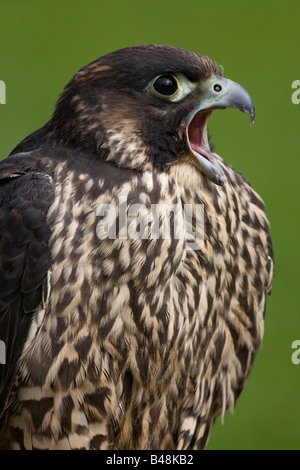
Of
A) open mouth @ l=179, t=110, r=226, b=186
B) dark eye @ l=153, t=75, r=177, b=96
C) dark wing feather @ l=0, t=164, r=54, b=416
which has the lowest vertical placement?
dark wing feather @ l=0, t=164, r=54, b=416

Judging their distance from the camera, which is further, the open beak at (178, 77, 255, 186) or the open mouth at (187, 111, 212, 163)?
the open mouth at (187, 111, 212, 163)

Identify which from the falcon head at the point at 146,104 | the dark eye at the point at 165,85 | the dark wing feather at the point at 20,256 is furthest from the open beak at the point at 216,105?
the dark wing feather at the point at 20,256

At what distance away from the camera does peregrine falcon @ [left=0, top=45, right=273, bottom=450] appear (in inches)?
122

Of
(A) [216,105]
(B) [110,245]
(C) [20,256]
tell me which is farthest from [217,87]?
(C) [20,256]

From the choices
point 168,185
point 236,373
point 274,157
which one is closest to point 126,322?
point 168,185

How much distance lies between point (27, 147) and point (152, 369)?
34.4 inches

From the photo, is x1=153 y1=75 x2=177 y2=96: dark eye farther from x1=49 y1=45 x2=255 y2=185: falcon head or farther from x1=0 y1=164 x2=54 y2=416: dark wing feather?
x1=0 y1=164 x2=54 y2=416: dark wing feather

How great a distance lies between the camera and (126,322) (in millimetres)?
3162

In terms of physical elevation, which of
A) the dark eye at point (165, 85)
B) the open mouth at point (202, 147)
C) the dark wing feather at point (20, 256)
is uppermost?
the dark eye at point (165, 85)

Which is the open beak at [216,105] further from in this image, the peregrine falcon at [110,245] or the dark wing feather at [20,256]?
the dark wing feather at [20,256]

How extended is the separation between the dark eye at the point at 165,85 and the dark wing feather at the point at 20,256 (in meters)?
0.46


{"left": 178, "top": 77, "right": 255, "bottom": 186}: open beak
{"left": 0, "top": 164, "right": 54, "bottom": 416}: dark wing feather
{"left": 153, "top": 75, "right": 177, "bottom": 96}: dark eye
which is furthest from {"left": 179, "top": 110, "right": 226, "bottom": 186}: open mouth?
A: {"left": 0, "top": 164, "right": 54, "bottom": 416}: dark wing feather

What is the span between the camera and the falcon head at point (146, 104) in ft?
10.3
